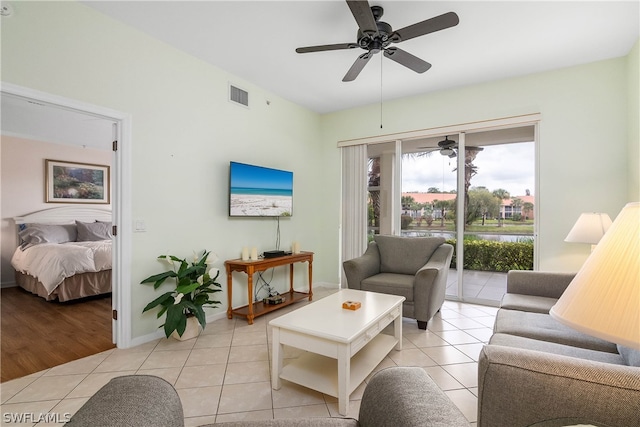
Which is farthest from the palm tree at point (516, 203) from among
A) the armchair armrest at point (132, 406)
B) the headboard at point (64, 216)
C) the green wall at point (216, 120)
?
the headboard at point (64, 216)

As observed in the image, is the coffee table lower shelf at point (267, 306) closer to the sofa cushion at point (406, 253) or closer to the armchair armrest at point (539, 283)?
the sofa cushion at point (406, 253)

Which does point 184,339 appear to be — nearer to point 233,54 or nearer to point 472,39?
point 233,54

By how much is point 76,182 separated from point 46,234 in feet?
3.86

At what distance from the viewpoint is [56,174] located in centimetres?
532

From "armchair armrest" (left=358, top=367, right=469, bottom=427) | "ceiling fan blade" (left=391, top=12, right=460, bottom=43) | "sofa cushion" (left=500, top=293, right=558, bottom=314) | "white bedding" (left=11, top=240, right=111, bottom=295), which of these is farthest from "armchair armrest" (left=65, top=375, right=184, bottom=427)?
"white bedding" (left=11, top=240, right=111, bottom=295)

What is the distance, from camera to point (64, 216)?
5371 millimetres

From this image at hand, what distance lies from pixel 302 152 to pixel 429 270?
256 cm

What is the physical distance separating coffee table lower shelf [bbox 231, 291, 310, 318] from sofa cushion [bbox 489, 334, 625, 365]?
2.35 meters

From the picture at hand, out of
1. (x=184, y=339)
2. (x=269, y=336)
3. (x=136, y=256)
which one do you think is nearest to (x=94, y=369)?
(x=184, y=339)

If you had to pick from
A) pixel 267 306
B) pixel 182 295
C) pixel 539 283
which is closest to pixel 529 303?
pixel 539 283

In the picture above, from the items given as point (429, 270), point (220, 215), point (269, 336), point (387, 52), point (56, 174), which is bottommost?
point (269, 336)

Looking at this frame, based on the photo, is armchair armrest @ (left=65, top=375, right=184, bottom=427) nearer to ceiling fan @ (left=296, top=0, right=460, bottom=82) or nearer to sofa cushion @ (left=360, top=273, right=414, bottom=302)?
ceiling fan @ (left=296, top=0, right=460, bottom=82)

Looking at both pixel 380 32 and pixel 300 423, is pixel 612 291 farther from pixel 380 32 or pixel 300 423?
pixel 380 32

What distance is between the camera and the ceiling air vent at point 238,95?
354 cm
